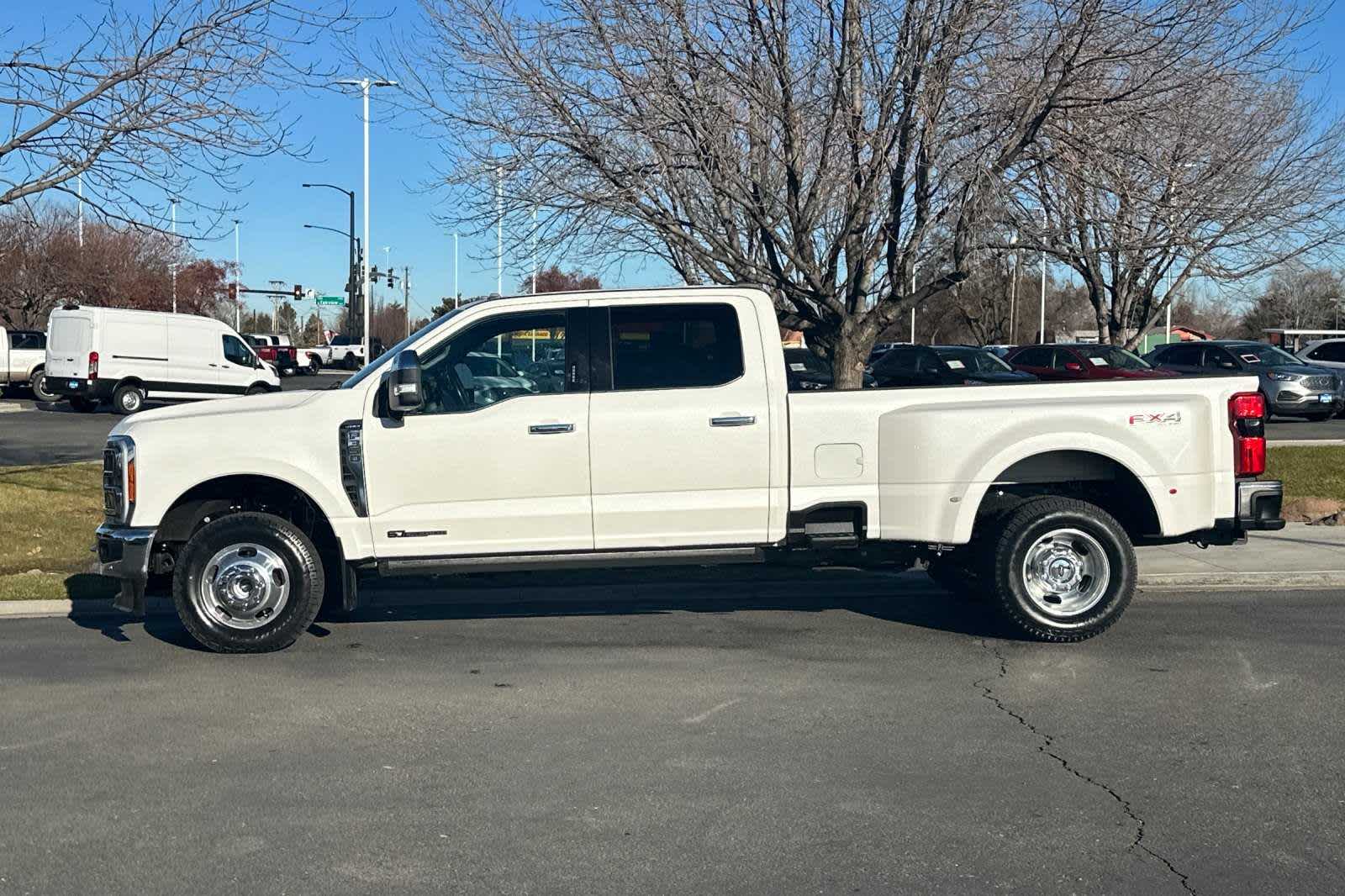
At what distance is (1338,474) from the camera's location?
48.2 ft

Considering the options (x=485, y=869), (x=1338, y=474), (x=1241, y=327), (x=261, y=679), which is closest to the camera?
(x=485, y=869)

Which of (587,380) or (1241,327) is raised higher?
(1241,327)

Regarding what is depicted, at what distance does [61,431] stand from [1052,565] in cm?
2080

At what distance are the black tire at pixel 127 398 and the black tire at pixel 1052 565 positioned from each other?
24625mm

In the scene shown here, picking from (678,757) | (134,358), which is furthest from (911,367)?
(678,757)

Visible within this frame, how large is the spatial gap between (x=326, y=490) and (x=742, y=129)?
5979 millimetres

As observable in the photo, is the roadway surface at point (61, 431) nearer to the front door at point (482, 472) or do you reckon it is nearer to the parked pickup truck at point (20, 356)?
the parked pickup truck at point (20, 356)

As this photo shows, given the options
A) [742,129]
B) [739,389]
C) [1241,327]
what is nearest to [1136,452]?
[739,389]

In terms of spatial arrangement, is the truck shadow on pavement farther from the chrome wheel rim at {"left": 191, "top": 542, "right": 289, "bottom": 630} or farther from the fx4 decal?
the fx4 decal

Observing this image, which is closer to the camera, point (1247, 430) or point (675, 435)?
point (675, 435)

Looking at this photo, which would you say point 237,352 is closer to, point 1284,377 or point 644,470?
point 1284,377

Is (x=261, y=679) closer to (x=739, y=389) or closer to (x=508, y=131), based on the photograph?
(x=739, y=389)

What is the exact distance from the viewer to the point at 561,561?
765 centimetres

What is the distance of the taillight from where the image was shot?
7816 mm
